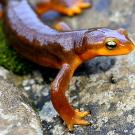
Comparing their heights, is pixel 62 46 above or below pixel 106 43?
below

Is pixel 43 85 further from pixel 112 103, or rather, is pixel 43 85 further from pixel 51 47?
pixel 112 103

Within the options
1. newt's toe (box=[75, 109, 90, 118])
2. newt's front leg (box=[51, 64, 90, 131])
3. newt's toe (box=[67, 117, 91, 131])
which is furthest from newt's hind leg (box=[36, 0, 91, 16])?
newt's toe (box=[67, 117, 91, 131])

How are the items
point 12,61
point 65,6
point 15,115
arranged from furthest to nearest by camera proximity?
point 65,6 < point 12,61 < point 15,115

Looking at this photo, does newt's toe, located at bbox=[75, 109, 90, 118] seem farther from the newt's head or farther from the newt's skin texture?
the newt's head

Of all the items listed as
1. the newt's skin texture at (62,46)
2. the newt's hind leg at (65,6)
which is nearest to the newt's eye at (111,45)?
the newt's skin texture at (62,46)

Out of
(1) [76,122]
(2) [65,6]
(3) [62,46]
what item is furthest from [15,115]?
(2) [65,6]

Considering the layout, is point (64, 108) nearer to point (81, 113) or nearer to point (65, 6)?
point (81, 113)
